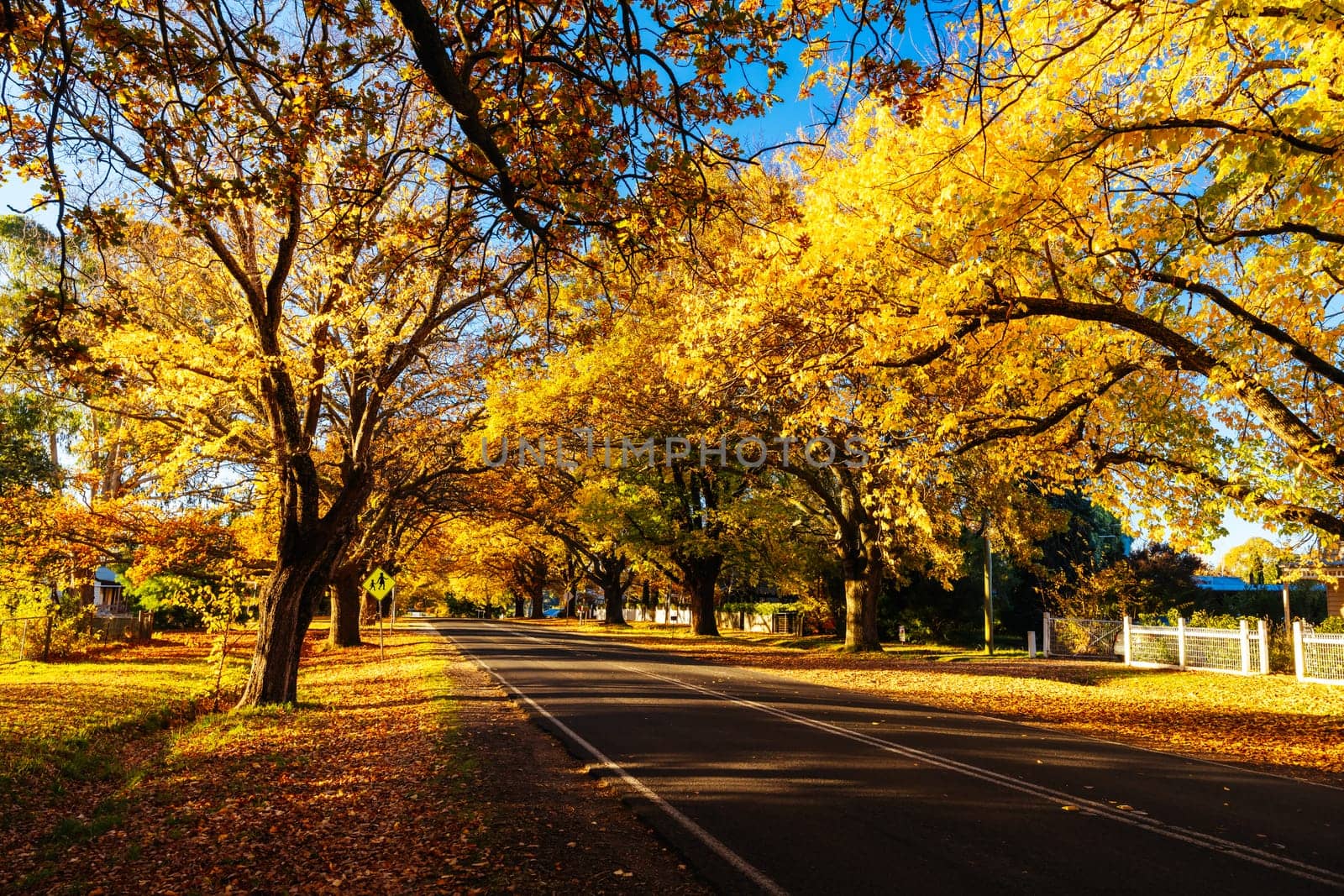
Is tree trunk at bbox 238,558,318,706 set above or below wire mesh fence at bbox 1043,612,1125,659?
above

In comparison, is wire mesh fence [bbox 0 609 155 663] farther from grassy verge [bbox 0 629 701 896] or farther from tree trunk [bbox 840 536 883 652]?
tree trunk [bbox 840 536 883 652]

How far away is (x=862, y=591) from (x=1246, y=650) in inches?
423

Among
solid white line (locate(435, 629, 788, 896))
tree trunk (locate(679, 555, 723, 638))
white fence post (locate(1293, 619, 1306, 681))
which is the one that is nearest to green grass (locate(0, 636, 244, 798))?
solid white line (locate(435, 629, 788, 896))

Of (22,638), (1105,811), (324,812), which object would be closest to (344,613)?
(22,638)

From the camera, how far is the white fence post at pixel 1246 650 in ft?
65.4

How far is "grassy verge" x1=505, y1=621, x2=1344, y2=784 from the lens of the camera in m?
11.4

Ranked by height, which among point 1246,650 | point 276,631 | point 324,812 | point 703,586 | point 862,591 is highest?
point 276,631

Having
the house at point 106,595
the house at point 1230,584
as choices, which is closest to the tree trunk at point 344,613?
the house at point 106,595

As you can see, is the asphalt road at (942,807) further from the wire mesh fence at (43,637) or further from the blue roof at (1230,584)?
the blue roof at (1230,584)

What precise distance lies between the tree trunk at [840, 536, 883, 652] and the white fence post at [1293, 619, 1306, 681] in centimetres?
1099

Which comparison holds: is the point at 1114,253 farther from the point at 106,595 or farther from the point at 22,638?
the point at 106,595

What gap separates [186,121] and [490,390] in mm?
14147

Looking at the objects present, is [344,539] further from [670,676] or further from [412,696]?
[670,676]

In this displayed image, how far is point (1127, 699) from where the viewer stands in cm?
1655
